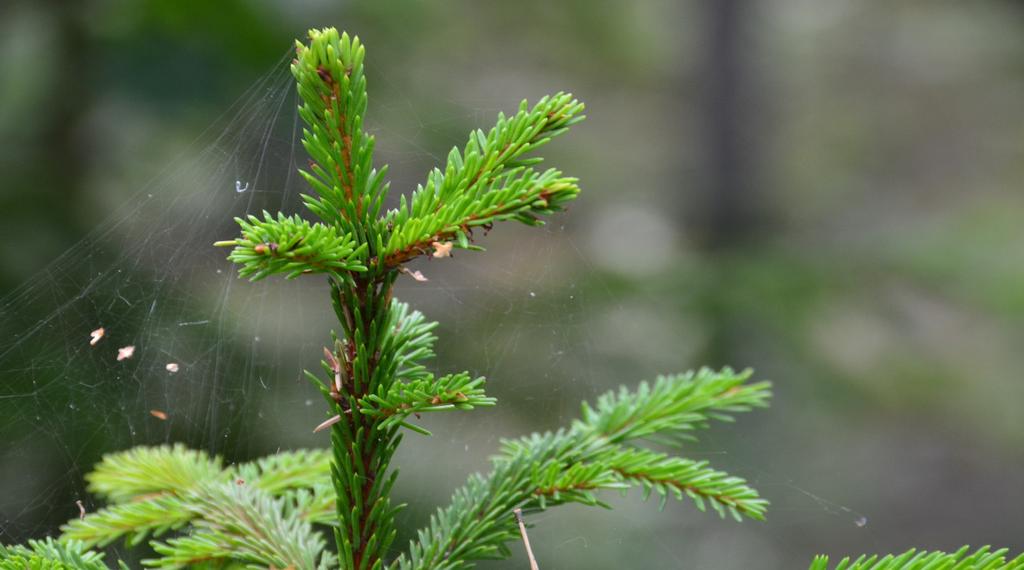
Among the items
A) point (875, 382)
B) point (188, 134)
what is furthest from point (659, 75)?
point (188, 134)

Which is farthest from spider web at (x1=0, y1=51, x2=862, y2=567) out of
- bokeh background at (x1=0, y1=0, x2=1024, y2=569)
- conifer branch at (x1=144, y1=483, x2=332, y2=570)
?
conifer branch at (x1=144, y1=483, x2=332, y2=570)

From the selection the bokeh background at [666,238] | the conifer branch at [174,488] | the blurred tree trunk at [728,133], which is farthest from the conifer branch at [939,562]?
the blurred tree trunk at [728,133]

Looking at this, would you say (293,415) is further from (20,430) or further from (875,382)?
(875,382)

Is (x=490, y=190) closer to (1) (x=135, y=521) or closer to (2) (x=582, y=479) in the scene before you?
(2) (x=582, y=479)

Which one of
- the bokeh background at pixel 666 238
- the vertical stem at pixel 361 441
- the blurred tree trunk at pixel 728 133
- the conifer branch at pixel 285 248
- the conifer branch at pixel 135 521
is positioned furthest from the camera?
the blurred tree trunk at pixel 728 133

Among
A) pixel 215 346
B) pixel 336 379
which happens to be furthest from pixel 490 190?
pixel 215 346

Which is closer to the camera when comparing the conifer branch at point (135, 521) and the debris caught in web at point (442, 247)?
the debris caught in web at point (442, 247)

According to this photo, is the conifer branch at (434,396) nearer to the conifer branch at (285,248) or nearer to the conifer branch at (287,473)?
the conifer branch at (285,248)

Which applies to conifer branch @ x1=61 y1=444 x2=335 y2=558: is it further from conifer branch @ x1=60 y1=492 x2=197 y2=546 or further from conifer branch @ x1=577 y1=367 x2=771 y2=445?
conifer branch @ x1=577 y1=367 x2=771 y2=445
